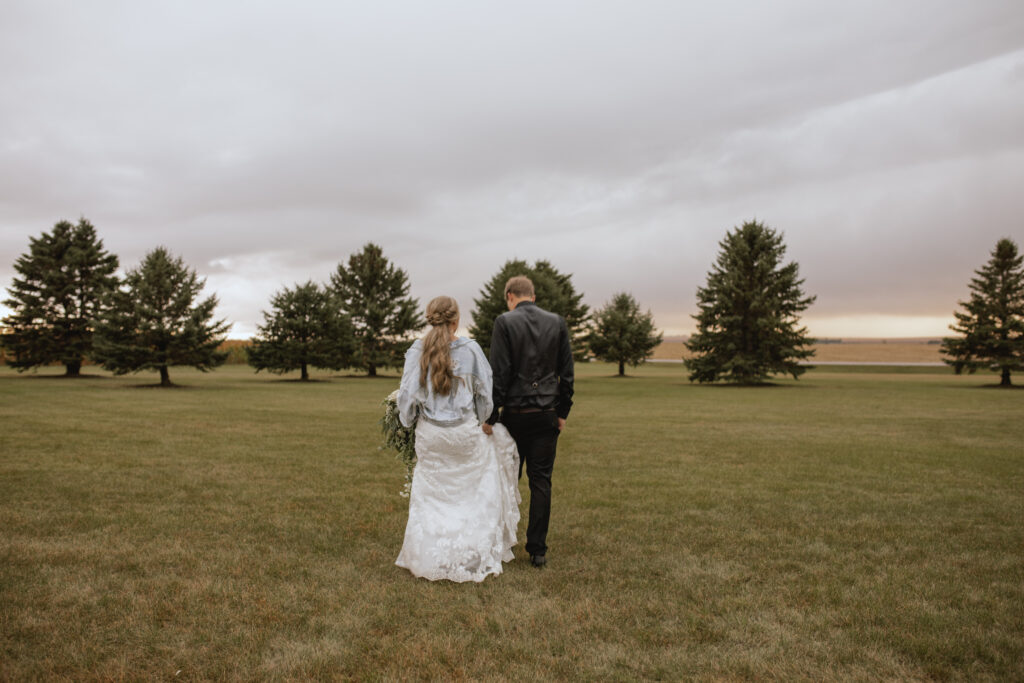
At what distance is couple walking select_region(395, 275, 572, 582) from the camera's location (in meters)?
5.60

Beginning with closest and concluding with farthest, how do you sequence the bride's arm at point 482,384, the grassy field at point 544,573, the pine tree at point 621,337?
the grassy field at point 544,573, the bride's arm at point 482,384, the pine tree at point 621,337

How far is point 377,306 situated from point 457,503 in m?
46.6

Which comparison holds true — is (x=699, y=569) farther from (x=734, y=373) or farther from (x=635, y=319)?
(x=635, y=319)

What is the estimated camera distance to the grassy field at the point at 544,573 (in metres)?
3.94

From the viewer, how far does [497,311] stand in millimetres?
45156

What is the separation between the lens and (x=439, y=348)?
561 cm

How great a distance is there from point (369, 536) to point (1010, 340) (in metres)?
51.2

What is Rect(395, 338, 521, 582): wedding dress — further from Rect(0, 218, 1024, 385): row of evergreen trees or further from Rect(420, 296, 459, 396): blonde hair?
Rect(0, 218, 1024, 385): row of evergreen trees

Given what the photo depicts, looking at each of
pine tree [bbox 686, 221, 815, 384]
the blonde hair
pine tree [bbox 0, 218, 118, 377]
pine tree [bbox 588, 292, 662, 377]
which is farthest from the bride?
pine tree [bbox 588, 292, 662, 377]

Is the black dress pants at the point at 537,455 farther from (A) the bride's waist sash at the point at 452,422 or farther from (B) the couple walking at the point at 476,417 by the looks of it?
(A) the bride's waist sash at the point at 452,422

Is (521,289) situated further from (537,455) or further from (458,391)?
(537,455)

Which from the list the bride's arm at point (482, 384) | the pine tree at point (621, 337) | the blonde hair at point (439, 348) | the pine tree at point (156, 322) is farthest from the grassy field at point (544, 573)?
the pine tree at point (621, 337)

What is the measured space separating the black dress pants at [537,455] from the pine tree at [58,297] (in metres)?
45.3

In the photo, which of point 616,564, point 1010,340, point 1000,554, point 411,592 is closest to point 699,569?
point 616,564
